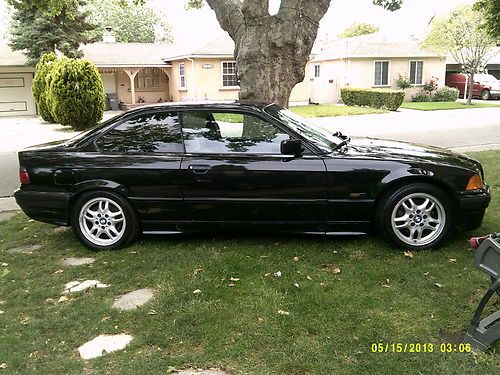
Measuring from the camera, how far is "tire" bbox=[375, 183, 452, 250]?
4.60 m

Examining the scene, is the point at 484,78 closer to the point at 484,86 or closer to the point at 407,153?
the point at 484,86

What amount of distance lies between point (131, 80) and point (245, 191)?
2609 centimetres

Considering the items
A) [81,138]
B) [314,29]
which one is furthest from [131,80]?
[81,138]

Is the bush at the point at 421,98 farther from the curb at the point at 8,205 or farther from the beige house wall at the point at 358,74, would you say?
the curb at the point at 8,205

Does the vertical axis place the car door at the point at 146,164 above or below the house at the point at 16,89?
below

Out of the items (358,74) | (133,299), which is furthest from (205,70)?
(133,299)

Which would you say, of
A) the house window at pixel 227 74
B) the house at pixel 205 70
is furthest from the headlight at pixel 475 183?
the house window at pixel 227 74

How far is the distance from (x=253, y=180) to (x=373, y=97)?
22.9 meters

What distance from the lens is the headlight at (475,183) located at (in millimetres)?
4633

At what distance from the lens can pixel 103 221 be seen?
16.6 ft

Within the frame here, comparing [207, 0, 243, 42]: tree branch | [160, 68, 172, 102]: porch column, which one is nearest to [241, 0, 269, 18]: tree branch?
[207, 0, 243, 42]: tree branch

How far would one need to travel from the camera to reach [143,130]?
5.10 m

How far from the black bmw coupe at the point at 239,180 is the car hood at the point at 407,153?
0.04 ft

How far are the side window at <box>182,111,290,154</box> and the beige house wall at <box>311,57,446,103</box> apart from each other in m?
26.6
